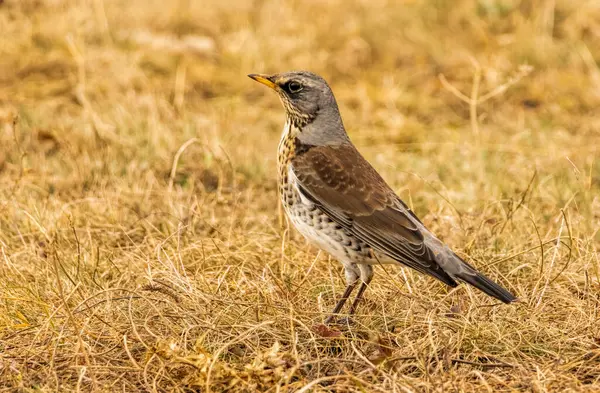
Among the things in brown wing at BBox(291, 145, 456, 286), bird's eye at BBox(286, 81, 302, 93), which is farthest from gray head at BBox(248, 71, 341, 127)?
brown wing at BBox(291, 145, 456, 286)

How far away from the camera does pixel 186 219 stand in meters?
5.62

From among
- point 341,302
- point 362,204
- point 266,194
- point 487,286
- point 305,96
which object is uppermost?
point 305,96

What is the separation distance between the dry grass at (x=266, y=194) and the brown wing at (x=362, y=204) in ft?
0.69

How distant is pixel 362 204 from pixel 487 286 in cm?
71

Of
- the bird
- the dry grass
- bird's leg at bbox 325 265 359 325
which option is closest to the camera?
the dry grass

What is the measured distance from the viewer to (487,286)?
4.14m

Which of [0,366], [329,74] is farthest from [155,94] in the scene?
[0,366]

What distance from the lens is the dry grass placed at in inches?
155

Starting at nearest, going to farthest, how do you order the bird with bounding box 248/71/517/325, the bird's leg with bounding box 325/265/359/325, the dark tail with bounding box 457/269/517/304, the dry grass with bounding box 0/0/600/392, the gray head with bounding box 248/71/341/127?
the dry grass with bounding box 0/0/600/392
the dark tail with bounding box 457/269/517/304
the bird with bounding box 248/71/517/325
the bird's leg with bounding box 325/265/359/325
the gray head with bounding box 248/71/341/127

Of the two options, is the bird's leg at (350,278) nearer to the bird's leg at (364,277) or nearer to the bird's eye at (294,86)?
the bird's leg at (364,277)

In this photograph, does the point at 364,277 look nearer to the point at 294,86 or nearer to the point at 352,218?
the point at 352,218

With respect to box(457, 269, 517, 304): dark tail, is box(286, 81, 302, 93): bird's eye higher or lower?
higher

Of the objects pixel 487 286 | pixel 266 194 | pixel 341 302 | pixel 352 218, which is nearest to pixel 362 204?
pixel 352 218

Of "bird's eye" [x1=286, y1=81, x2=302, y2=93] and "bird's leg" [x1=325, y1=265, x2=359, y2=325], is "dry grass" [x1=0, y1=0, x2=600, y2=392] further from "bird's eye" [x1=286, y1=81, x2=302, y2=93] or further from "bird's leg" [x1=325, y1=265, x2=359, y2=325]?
"bird's eye" [x1=286, y1=81, x2=302, y2=93]
